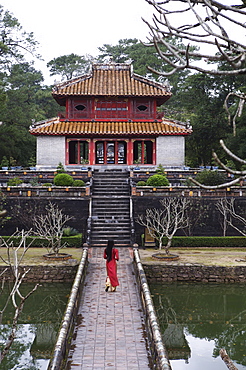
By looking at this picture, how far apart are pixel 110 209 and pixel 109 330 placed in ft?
44.8

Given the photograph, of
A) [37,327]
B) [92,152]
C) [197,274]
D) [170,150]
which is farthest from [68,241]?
[170,150]

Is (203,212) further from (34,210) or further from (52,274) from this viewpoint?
(52,274)

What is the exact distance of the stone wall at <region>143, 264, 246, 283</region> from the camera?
58.9 feet

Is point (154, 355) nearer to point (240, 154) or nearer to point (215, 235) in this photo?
point (215, 235)

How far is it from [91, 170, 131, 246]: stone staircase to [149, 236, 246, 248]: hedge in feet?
7.73

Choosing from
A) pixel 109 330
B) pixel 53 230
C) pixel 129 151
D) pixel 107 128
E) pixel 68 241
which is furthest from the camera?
pixel 129 151

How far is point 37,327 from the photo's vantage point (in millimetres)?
13562

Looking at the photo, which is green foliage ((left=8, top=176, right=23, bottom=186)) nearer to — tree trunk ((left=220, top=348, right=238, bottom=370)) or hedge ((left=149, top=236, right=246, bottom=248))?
hedge ((left=149, top=236, right=246, bottom=248))

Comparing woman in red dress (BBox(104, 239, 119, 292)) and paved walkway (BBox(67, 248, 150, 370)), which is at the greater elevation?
woman in red dress (BBox(104, 239, 119, 292))

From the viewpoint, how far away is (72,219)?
78.3 feet

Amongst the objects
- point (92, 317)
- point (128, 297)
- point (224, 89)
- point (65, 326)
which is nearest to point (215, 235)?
point (128, 297)

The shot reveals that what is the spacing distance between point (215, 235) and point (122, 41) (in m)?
46.0

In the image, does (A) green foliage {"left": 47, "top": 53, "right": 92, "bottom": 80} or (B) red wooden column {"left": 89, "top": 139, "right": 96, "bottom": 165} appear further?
(A) green foliage {"left": 47, "top": 53, "right": 92, "bottom": 80}

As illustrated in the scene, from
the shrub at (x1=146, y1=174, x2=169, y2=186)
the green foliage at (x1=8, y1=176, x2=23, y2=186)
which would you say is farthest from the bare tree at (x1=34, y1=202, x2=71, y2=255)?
the shrub at (x1=146, y1=174, x2=169, y2=186)
